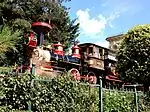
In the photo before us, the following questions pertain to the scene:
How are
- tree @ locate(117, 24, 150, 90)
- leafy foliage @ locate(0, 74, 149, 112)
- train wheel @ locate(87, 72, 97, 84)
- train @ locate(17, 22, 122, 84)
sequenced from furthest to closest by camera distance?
tree @ locate(117, 24, 150, 90), train @ locate(17, 22, 122, 84), train wheel @ locate(87, 72, 97, 84), leafy foliage @ locate(0, 74, 149, 112)

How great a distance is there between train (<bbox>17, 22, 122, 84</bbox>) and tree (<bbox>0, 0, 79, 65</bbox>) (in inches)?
75.1

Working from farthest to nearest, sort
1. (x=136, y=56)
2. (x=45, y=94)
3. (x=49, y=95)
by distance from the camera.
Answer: (x=136, y=56)
(x=49, y=95)
(x=45, y=94)

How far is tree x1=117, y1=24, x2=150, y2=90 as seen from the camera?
18031mm

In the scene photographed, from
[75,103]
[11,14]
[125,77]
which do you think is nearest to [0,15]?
[11,14]

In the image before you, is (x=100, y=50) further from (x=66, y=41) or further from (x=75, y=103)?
(x=75, y=103)

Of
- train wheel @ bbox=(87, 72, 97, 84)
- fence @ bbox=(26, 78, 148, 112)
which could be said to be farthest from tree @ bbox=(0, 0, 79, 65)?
fence @ bbox=(26, 78, 148, 112)

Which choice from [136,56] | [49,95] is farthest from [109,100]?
[136,56]

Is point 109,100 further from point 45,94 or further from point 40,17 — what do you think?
point 40,17

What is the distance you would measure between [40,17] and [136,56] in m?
9.62

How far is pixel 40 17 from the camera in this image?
82.2 ft

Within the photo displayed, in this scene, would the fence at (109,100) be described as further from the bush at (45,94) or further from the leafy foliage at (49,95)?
the bush at (45,94)

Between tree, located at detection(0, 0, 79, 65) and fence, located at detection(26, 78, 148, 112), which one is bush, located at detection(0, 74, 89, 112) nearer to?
fence, located at detection(26, 78, 148, 112)

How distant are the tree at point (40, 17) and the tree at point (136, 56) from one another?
251 inches

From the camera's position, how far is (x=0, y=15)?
2239 cm
